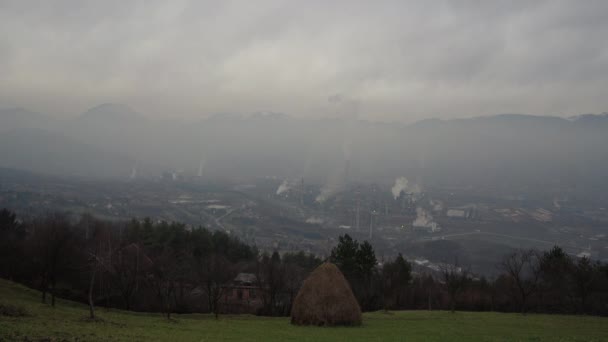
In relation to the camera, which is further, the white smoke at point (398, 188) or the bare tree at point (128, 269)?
the white smoke at point (398, 188)

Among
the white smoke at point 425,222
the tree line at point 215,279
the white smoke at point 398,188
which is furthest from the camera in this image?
the white smoke at point 398,188

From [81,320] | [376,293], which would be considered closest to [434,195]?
[376,293]

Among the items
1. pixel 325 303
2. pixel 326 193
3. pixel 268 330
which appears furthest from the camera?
pixel 326 193

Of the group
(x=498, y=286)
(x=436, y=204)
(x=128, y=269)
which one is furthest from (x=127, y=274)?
(x=436, y=204)

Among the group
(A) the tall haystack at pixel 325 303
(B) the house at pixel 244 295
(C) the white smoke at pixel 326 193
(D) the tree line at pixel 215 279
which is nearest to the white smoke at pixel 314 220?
(C) the white smoke at pixel 326 193

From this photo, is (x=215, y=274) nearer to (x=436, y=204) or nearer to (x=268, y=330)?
(x=268, y=330)

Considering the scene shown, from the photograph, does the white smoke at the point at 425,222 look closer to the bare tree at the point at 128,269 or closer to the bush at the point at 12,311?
the bare tree at the point at 128,269
